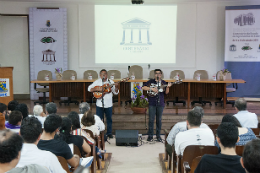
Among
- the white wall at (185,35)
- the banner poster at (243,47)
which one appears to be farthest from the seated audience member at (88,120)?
the banner poster at (243,47)

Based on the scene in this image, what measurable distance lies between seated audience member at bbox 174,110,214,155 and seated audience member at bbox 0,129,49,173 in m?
1.76

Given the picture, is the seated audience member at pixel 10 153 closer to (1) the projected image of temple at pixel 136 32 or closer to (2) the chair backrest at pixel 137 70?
(2) the chair backrest at pixel 137 70

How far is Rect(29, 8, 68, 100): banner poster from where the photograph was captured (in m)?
9.66

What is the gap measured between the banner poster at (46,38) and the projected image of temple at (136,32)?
2069mm

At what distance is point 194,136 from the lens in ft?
9.98

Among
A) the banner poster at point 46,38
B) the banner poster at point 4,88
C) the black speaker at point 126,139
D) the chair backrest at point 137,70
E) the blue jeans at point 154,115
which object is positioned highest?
the banner poster at point 46,38

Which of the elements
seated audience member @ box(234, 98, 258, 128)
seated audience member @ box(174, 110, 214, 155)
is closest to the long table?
seated audience member @ box(234, 98, 258, 128)

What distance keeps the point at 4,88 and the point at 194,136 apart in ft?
16.3

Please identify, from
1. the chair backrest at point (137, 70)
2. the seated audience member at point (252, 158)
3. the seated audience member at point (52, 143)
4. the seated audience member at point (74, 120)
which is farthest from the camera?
the chair backrest at point (137, 70)

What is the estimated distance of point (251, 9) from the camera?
9188 millimetres

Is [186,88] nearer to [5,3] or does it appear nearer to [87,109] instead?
[87,109]

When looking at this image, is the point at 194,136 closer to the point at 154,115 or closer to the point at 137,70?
the point at 154,115

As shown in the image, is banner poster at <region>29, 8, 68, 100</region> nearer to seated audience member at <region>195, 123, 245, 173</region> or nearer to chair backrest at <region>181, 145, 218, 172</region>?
chair backrest at <region>181, 145, 218, 172</region>

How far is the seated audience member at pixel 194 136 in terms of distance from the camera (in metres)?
3.04
